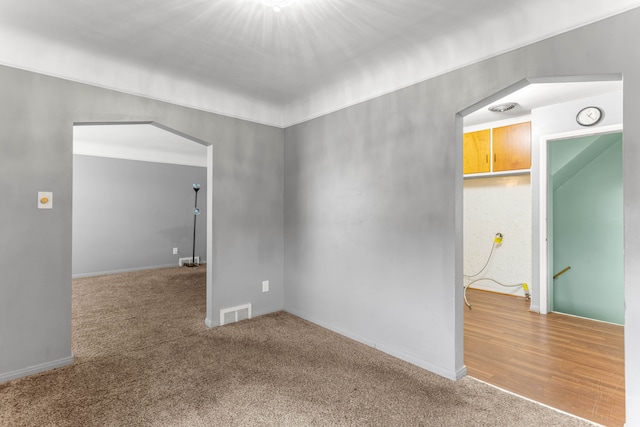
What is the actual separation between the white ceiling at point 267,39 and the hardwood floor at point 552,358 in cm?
232

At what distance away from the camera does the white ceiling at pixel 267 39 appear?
1.98m

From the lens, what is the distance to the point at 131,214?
6.74m

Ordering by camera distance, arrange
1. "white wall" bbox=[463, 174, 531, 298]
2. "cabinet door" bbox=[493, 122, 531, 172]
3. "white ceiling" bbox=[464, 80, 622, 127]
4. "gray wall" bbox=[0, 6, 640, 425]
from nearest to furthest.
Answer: "gray wall" bbox=[0, 6, 640, 425]
"white ceiling" bbox=[464, 80, 622, 127]
"cabinet door" bbox=[493, 122, 531, 172]
"white wall" bbox=[463, 174, 531, 298]

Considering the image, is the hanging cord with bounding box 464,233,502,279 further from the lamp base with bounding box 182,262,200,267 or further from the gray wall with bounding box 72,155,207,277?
the gray wall with bounding box 72,155,207,277

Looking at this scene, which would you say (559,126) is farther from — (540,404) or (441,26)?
(540,404)

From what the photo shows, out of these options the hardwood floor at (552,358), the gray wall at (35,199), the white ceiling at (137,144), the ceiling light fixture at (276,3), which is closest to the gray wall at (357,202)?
the gray wall at (35,199)

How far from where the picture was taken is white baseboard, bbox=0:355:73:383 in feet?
7.47

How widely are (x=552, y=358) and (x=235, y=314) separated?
3.01 metres

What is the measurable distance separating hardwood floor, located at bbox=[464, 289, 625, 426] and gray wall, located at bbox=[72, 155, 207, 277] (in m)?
6.25

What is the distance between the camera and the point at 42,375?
7.74 ft

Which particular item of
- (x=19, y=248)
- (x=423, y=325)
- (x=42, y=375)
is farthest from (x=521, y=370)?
(x=19, y=248)

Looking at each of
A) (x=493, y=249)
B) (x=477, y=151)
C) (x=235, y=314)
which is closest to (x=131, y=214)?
(x=235, y=314)

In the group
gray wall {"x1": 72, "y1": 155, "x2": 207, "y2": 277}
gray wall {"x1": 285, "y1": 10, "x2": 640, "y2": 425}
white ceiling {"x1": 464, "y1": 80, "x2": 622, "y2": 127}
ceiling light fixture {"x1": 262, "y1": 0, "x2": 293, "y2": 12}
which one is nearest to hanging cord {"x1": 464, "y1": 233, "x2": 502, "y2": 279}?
white ceiling {"x1": 464, "y1": 80, "x2": 622, "y2": 127}

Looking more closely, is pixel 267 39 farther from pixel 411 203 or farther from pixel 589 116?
pixel 589 116
